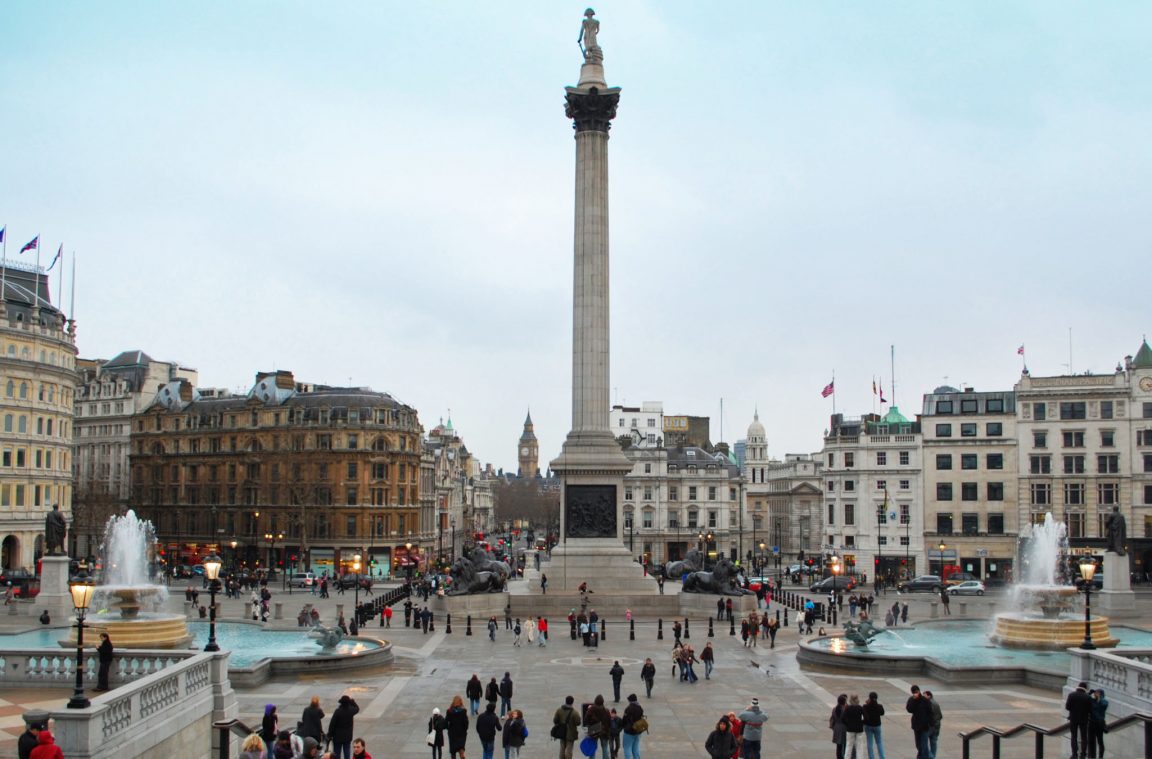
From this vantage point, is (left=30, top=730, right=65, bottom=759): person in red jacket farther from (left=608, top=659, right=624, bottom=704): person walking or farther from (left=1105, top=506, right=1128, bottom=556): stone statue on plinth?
(left=1105, top=506, right=1128, bottom=556): stone statue on plinth

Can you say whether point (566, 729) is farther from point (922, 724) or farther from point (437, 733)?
point (922, 724)

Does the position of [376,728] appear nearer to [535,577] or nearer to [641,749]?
[641,749]

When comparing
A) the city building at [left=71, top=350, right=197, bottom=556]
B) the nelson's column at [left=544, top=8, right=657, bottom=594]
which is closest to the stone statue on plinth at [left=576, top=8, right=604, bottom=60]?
the nelson's column at [left=544, top=8, right=657, bottom=594]

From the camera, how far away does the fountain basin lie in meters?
36.6

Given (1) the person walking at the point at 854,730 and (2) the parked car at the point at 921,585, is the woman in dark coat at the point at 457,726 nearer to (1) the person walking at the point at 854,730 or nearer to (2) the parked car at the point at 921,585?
(1) the person walking at the point at 854,730

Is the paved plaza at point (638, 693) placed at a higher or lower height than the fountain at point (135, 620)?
lower

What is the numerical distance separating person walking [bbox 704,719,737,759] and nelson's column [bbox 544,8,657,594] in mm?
35876

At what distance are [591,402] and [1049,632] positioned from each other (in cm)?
Result: 2803

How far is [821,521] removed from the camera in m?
109

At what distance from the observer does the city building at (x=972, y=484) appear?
84.1m

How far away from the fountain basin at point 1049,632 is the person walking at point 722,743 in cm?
2196

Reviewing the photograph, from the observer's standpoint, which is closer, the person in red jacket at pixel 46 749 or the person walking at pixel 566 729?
the person in red jacket at pixel 46 749

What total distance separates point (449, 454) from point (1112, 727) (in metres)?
128

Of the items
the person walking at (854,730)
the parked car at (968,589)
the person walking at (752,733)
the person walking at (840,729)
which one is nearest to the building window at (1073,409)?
the parked car at (968,589)
